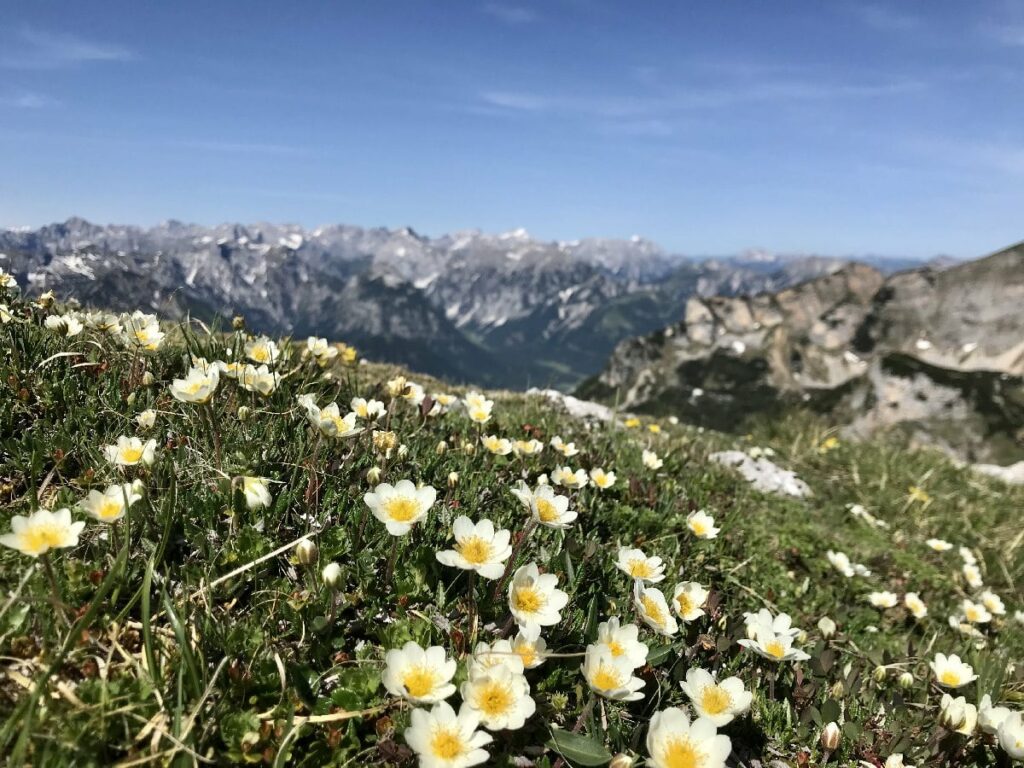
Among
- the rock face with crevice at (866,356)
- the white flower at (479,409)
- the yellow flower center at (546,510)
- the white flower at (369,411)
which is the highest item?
the white flower at (369,411)

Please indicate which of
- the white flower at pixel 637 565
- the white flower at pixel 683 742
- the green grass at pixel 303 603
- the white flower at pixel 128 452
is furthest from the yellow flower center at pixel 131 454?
the white flower at pixel 683 742

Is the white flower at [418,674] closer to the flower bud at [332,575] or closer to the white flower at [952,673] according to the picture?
the flower bud at [332,575]

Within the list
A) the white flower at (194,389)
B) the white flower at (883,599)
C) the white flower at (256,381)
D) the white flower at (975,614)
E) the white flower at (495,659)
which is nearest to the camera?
the white flower at (495,659)

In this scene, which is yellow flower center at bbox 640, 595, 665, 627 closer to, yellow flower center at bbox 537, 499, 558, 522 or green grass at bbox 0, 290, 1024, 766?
green grass at bbox 0, 290, 1024, 766

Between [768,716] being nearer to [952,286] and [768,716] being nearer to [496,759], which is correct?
[496,759]

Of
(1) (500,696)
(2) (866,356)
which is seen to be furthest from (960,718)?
(2) (866,356)

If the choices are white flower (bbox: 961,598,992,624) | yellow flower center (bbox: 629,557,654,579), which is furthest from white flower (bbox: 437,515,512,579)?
white flower (bbox: 961,598,992,624)
